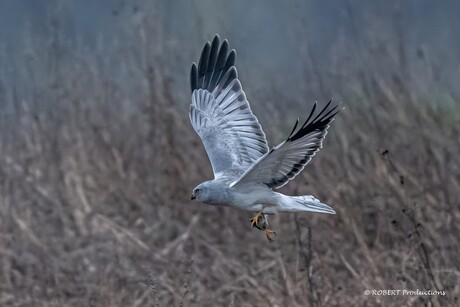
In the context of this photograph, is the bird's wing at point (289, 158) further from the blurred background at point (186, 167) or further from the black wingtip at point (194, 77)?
the black wingtip at point (194, 77)

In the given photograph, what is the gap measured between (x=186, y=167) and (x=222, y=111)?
213 centimetres

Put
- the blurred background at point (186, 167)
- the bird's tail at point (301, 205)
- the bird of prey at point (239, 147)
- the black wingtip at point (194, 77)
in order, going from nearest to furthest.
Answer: the bird of prey at point (239, 147), the bird's tail at point (301, 205), the black wingtip at point (194, 77), the blurred background at point (186, 167)

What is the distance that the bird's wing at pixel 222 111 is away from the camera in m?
8.31

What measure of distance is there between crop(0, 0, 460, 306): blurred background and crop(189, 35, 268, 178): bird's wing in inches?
26.0

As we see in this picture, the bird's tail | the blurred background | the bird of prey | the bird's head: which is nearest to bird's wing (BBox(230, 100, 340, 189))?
the bird of prey

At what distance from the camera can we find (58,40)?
35.2 feet

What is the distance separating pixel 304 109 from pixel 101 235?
8.54 ft

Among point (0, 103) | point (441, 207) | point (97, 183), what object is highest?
point (0, 103)

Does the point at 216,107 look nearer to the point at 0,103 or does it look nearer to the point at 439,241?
the point at 439,241

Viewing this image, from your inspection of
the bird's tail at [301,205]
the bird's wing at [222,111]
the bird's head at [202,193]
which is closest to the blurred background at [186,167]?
the bird's wing at [222,111]

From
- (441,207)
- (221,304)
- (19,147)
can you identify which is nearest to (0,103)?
(19,147)

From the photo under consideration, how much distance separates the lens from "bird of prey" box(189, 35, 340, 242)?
717 centimetres

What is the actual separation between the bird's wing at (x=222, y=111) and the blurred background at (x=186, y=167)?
2.17ft

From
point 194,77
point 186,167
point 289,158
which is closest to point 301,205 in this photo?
point 289,158
